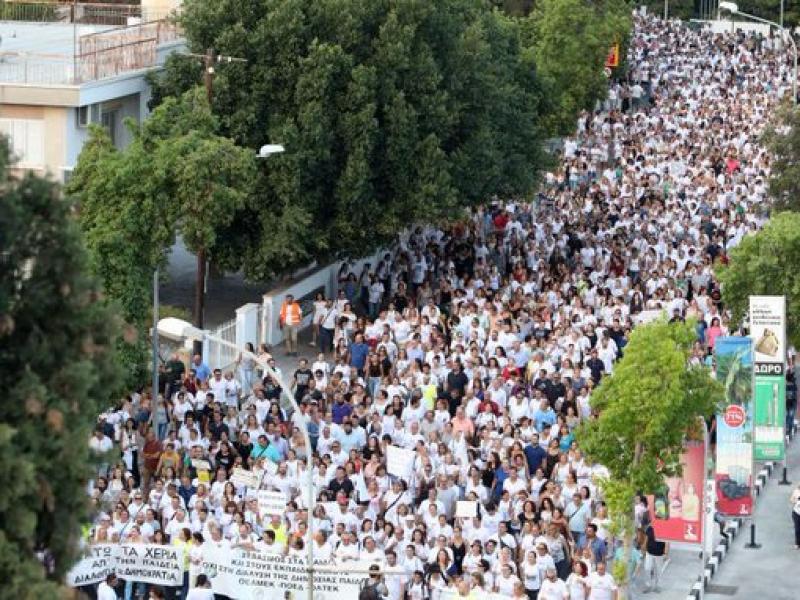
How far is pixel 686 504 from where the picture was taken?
30.2m

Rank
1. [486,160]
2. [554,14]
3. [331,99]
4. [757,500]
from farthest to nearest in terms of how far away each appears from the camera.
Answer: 1. [554,14]
2. [486,160]
3. [331,99]
4. [757,500]

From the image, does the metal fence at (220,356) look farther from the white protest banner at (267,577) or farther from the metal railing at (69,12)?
the metal railing at (69,12)

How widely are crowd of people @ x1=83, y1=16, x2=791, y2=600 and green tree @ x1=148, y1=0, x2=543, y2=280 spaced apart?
1.36 meters

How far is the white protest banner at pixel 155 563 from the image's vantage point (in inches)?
1121

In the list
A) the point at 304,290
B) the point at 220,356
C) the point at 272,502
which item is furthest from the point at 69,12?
the point at 272,502

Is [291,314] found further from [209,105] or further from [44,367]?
[44,367]

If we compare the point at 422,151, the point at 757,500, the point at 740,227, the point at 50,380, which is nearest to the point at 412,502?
the point at 757,500

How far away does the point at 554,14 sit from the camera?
6762cm

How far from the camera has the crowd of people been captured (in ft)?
93.2

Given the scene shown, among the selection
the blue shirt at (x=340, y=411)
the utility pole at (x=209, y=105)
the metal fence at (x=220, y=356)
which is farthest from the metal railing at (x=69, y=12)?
the blue shirt at (x=340, y=411)

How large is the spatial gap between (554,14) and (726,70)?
461 inches

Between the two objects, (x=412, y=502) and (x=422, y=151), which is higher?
(x=422, y=151)

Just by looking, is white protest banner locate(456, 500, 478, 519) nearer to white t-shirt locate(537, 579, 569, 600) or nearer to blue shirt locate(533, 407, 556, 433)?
white t-shirt locate(537, 579, 569, 600)

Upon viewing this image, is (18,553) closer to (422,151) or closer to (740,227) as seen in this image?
(422,151)
